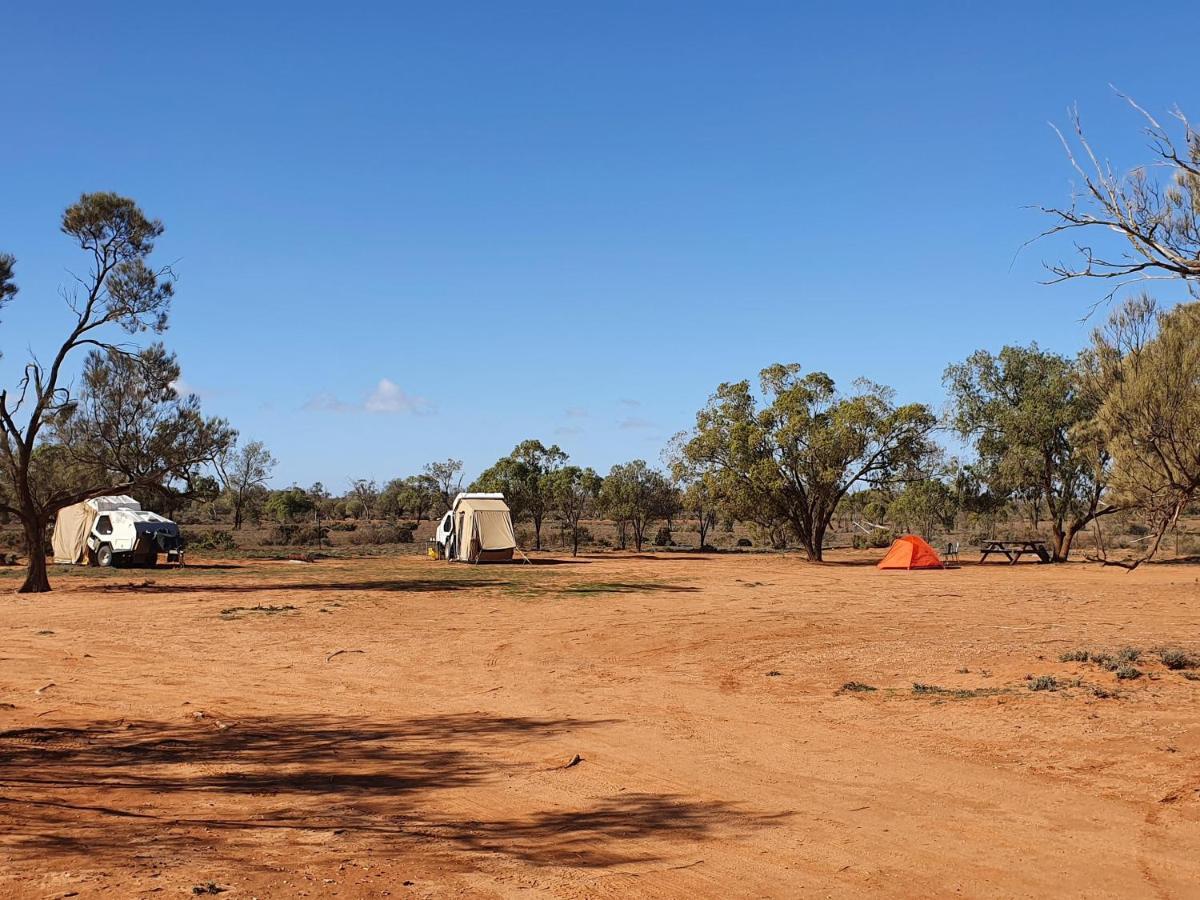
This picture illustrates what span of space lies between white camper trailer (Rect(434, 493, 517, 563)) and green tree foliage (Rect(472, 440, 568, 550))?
13216 millimetres

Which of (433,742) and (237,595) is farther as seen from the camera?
(237,595)

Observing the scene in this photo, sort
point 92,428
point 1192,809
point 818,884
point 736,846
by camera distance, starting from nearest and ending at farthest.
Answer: point 818,884, point 736,846, point 1192,809, point 92,428

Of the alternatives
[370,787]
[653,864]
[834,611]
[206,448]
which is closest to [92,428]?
[206,448]

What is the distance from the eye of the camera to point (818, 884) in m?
5.48

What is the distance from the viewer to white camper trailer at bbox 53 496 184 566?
111 ft

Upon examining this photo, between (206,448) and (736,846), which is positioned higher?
(206,448)

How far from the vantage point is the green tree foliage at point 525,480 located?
5172cm

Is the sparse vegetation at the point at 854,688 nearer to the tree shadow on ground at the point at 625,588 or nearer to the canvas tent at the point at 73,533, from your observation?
the tree shadow on ground at the point at 625,588

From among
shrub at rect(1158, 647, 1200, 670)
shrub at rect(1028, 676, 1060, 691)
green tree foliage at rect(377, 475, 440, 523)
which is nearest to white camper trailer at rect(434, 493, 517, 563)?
shrub at rect(1158, 647, 1200, 670)

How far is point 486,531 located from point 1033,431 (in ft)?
72.8

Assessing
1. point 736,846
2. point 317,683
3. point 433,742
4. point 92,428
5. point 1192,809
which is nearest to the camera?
point 736,846

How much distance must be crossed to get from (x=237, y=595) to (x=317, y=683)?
1244 cm

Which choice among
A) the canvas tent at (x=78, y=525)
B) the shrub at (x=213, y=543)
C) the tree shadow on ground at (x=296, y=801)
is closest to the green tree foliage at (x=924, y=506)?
the canvas tent at (x=78, y=525)

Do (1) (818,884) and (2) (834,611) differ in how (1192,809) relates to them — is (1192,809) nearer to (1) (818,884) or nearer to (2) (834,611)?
(1) (818,884)
